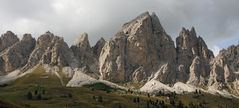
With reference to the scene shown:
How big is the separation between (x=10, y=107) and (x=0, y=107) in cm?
791

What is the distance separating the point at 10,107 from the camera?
148 meters

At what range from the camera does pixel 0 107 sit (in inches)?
5541
